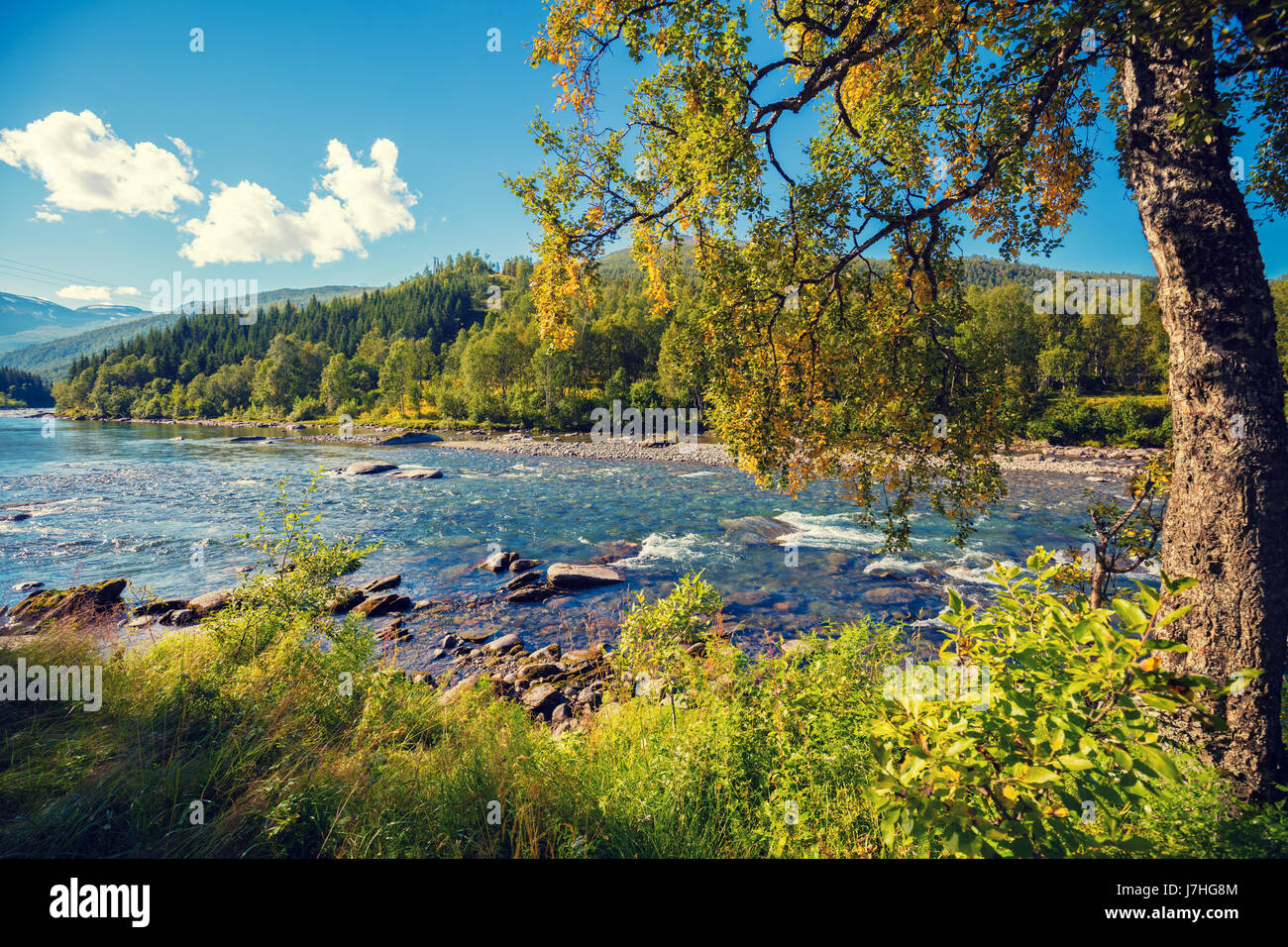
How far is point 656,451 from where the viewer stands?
49562mm

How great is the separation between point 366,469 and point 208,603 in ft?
87.2

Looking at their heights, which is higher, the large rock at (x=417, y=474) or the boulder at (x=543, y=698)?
the large rock at (x=417, y=474)

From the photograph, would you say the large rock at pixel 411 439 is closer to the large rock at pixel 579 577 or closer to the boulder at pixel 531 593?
the large rock at pixel 579 577

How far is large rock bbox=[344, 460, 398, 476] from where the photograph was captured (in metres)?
36.7

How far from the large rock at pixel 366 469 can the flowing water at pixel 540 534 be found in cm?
309

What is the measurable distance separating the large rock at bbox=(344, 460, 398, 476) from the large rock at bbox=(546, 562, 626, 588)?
26.9 m

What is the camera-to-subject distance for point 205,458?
140ft

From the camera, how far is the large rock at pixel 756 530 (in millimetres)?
20391

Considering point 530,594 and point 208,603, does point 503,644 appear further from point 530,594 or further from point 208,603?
point 208,603

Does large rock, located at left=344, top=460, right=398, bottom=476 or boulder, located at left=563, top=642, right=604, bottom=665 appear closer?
boulder, located at left=563, top=642, right=604, bottom=665

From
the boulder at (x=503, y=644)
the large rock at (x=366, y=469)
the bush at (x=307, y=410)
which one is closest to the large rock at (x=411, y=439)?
the large rock at (x=366, y=469)

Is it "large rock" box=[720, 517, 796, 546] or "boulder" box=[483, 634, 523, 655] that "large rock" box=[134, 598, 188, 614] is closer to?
"boulder" box=[483, 634, 523, 655]

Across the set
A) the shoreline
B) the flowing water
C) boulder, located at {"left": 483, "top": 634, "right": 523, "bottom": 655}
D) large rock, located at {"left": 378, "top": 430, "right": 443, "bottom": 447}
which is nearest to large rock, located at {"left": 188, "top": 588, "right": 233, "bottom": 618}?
the flowing water

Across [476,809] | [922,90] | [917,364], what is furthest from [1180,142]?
[476,809]
